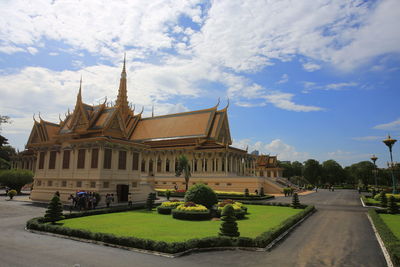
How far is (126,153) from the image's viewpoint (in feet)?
98.9

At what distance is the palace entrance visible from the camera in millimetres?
28944

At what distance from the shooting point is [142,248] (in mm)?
11211

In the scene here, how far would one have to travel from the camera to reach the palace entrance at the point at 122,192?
95.0 feet

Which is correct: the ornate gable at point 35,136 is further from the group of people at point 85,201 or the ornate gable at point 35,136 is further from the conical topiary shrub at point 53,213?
the conical topiary shrub at point 53,213

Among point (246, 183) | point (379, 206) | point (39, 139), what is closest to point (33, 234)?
point (39, 139)

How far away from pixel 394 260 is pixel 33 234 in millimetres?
16069

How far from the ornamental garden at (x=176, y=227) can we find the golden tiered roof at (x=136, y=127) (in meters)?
11.3

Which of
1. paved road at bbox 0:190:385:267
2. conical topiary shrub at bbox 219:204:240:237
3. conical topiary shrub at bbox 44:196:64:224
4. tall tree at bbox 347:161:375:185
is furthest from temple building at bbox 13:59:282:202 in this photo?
tall tree at bbox 347:161:375:185

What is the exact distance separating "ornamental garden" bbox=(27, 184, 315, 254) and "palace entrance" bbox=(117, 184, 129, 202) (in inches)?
217

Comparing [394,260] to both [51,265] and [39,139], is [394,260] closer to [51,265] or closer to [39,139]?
[51,265]

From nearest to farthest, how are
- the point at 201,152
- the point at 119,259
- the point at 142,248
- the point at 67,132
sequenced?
the point at 119,259 < the point at 142,248 < the point at 67,132 < the point at 201,152

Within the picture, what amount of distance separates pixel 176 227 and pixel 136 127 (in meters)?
51.4

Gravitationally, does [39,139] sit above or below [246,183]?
above

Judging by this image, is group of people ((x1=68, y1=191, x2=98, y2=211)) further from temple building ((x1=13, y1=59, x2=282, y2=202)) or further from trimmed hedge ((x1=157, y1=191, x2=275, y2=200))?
trimmed hedge ((x1=157, y1=191, x2=275, y2=200))
